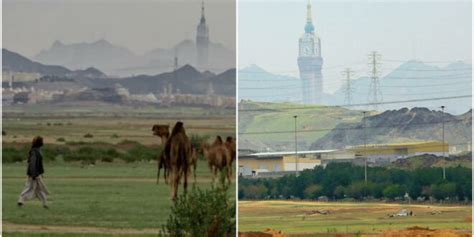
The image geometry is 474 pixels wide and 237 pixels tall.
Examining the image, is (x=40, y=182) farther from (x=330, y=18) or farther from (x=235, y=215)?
(x=330, y=18)

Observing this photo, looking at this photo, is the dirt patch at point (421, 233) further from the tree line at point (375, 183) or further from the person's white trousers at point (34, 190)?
the person's white trousers at point (34, 190)

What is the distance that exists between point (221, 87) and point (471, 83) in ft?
6.98

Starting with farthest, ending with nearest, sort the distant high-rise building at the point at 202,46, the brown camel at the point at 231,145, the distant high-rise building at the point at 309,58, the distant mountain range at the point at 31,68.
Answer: the distant high-rise building at the point at 309,58 < the brown camel at the point at 231,145 < the distant high-rise building at the point at 202,46 < the distant mountain range at the point at 31,68

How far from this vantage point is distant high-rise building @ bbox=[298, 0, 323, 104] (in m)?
10.1

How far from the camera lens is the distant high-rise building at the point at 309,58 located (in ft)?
33.2

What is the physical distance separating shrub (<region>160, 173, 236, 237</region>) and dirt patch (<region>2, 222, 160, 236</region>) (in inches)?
8.6

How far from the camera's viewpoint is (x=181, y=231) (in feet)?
32.2

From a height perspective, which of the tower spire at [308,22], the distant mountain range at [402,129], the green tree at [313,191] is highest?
the tower spire at [308,22]

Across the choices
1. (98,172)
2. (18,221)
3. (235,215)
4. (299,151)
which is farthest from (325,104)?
(18,221)

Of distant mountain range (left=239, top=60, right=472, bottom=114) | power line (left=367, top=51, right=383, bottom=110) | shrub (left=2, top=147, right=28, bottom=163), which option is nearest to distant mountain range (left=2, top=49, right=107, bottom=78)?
shrub (left=2, top=147, right=28, bottom=163)

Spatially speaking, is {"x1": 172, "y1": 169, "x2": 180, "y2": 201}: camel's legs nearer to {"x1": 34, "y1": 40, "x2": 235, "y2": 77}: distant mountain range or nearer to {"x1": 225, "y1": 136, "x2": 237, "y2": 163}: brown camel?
{"x1": 225, "y1": 136, "x2": 237, "y2": 163}: brown camel

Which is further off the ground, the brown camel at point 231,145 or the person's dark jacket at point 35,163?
the brown camel at point 231,145

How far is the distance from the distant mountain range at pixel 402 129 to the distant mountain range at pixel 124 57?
114cm

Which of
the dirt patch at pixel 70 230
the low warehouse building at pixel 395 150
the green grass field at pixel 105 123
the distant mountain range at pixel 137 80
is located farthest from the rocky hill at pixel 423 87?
the dirt patch at pixel 70 230
